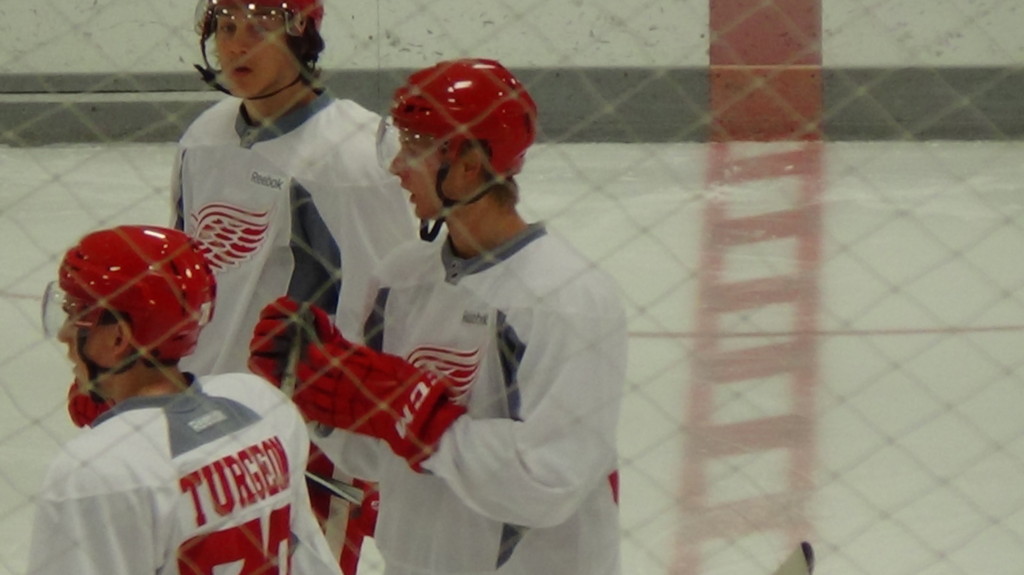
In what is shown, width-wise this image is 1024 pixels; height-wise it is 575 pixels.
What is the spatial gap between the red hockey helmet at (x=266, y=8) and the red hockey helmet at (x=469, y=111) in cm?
53

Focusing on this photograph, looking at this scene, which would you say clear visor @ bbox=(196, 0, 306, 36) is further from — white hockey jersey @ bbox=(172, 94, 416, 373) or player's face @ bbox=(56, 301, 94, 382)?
player's face @ bbox=(56, 301, 94, 382)

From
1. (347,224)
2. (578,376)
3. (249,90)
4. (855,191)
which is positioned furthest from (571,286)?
(855,191)

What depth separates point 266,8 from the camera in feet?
7.59

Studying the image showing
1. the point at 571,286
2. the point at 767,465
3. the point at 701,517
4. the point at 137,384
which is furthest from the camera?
the point at 767,465

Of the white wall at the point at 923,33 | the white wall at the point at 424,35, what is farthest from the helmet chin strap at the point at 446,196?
the white wall at the point at 424,35

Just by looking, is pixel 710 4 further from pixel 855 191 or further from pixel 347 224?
pixel 347 224

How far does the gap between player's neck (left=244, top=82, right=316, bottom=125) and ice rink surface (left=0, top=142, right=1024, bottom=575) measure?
0.54 meters

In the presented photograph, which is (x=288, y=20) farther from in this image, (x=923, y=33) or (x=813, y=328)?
(x=923, y=33)

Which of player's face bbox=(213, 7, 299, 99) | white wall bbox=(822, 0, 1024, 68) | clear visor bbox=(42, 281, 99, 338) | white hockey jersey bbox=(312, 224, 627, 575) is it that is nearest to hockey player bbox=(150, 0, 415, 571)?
player's face bbox=(213, 7, 299, 99)

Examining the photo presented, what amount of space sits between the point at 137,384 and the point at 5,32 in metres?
5.07

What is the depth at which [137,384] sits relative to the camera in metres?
1.63

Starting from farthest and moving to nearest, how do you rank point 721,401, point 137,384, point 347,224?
point 721,401
point 347,224
point 137,384

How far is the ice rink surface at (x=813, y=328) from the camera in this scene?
9.93 feet

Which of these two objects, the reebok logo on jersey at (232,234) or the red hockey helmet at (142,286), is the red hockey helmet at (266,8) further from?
the red hockey helmet at (142,286)
